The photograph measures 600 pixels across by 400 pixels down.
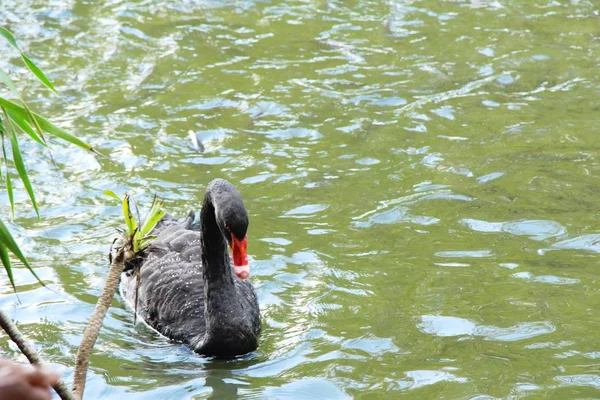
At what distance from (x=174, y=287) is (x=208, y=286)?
523 mm

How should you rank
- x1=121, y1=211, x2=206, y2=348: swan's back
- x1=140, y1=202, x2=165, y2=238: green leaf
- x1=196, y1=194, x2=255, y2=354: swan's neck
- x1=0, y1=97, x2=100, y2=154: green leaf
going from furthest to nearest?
x1=121, y1=211, x2=206, y2=348: swan's back, x1=196, y1=194, x2=255, y2=354: swan's neck, x1=140, y1=202, x2=165, y2=238: green leaf, x1=0, y1=97, x2=100, y2=154: green leaf

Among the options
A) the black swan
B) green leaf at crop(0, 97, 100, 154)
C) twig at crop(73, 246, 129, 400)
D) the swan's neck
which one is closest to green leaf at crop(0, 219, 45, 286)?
twig at crop(73, 246, 129, 400)

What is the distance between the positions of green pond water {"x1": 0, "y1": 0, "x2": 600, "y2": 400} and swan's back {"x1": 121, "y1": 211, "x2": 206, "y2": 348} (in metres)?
0.11

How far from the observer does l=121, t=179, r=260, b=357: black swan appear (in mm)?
4234

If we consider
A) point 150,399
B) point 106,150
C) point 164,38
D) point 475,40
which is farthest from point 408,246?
point 164,38

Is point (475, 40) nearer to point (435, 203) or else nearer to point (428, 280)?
point (435, 203)

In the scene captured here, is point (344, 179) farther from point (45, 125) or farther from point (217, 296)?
point (45, 125)

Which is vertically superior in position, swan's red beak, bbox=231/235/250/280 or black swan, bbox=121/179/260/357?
swan's red beak, bbox=231/235/250/280

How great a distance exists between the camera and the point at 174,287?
517 centimetres

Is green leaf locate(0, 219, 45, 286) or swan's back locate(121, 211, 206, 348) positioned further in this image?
swan's back locate(121, 211, 206, 348)

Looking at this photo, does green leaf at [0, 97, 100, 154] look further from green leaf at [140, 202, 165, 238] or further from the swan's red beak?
the swan's red beak

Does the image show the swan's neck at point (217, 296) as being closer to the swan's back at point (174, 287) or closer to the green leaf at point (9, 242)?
the swan's back at point (174, 287)

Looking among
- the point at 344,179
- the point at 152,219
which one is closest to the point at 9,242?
the point at 152,219

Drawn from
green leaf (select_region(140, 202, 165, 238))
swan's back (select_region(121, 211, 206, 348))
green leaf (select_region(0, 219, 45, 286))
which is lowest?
swan's back (select_region(121, 211, 206, 348))
